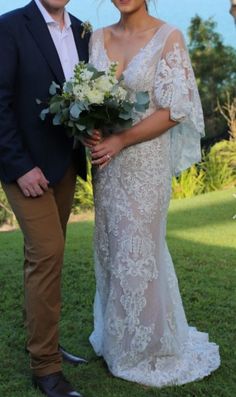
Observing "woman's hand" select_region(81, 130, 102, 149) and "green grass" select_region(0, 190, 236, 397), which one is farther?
"green grass" select_region(0, 190, 236, 397)

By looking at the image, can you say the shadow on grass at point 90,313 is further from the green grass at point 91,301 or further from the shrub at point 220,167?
the shrub at point 220,167

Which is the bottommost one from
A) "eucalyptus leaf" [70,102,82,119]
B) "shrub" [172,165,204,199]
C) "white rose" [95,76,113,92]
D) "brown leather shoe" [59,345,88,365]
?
"shrub" [172,165,204,199]

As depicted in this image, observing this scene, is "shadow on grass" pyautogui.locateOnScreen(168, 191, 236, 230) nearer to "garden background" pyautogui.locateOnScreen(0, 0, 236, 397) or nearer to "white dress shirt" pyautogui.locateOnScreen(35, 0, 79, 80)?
"garden background" pyautogui.locateOnScreen(0, 0, 236, 397)

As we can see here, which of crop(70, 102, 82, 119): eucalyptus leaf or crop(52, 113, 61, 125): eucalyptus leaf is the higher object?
crop(70, 102, 82, 119): eucalyptus leaf

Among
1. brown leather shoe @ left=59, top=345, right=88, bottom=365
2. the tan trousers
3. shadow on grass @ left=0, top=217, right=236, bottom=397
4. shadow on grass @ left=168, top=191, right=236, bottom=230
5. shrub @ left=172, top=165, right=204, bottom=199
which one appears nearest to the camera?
the tan trousers

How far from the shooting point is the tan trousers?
3.88 m

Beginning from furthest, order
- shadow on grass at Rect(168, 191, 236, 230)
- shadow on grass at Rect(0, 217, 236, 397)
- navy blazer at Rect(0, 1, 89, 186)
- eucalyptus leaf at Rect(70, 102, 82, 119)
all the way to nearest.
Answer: shadow on grass at Rect(168, 191, 236, 230)
shadow on grass at Rect(0, 217, 236, 397)
navy blazer at Rect(0, 1, 89, 186)
eucalyptus leaf at Rect(70, 102, 82, 119)

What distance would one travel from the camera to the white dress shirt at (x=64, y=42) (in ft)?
13.0

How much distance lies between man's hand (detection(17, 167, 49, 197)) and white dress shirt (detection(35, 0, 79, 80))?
20.7 inches

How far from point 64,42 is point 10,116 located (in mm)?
536

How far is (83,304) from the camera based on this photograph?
5.80 meters

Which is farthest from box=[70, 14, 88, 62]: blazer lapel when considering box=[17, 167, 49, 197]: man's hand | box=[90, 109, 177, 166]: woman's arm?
box=[17, 167, 49, 197]: man's hand

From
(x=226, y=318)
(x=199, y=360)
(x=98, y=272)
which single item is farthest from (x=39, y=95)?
A: (x=226, y=318)

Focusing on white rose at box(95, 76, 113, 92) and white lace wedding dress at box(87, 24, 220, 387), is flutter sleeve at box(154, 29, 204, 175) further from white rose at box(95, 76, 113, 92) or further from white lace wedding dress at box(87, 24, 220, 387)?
white rose at box(95, 76, 113, 92)
